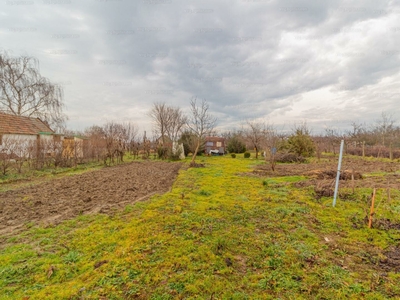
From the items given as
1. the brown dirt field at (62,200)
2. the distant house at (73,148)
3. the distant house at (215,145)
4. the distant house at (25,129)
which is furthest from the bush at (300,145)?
the distant house at (25,129)

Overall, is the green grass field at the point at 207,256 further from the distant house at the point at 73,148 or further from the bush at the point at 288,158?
the bush at the point at 288,158

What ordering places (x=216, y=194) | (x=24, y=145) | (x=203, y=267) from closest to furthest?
(x=203, y=267) < (x=216, y=194) < (x=24, y=145)

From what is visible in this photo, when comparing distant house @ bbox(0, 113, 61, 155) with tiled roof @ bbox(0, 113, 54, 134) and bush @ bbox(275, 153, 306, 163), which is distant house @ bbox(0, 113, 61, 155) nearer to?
tiled roof @ bbox(0, 113, 54, 134)

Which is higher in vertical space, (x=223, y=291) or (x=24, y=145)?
(x=24, y=145)

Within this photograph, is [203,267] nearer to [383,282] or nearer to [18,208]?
[383,282]

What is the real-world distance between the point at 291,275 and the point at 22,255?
13.4ft

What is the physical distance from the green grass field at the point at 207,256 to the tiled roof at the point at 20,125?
16828 mm

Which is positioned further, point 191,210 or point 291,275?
point 191,210

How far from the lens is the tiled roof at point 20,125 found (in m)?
15.4

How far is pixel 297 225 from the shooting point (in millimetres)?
4102

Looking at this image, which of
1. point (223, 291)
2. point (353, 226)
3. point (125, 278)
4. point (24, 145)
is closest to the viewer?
point (223, 291)

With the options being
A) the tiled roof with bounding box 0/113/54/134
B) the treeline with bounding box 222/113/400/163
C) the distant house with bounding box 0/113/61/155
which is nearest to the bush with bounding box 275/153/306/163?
the treeline with bounding box 222/113/400/163

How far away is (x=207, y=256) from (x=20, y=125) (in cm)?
2130

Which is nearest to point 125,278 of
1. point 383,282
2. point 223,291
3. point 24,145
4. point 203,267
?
point 203,267
